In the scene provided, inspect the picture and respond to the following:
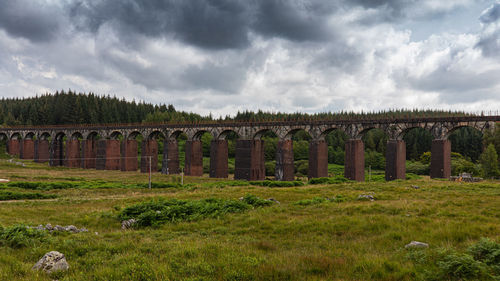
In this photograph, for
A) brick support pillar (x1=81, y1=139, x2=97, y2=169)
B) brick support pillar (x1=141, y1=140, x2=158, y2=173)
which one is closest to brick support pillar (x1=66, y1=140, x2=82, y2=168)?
brick support pillar (x1=81, y1=139, x2=97, y2=169)

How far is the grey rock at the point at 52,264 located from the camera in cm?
830

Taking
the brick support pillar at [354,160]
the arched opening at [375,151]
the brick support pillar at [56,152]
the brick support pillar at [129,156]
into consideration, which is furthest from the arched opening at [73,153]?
the arched opening at [375,151]

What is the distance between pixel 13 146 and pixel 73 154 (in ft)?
97.0

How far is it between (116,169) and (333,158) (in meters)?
61.3

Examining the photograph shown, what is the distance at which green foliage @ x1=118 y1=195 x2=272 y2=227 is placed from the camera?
15.6 metres

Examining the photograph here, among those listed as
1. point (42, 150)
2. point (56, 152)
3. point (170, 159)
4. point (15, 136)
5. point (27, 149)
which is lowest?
point (170, 159)

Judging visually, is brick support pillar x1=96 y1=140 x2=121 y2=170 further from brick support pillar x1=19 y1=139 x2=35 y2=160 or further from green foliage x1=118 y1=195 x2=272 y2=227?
green foliage x1=118 y1=195 x2=272 y2=227

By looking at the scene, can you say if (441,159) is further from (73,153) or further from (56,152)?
(56,152)

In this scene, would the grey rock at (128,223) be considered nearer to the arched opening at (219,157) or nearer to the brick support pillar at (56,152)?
the arched opening at (219,157)

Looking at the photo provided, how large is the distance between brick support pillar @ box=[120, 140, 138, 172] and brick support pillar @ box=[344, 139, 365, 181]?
4710 centimetres

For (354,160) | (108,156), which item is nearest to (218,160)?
(354,160)

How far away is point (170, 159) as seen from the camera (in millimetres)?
63844

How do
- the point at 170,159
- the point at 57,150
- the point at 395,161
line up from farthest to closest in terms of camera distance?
1. the point at 57,150
2. the point at 170,159
3. the point at 395,161

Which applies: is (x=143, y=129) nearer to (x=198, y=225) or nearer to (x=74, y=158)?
(x=74, y=158)
